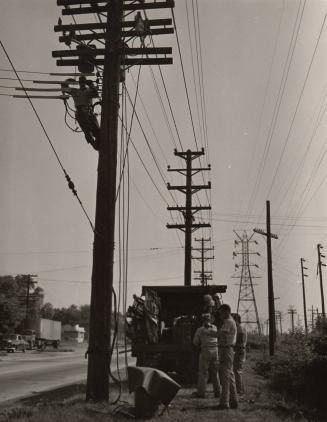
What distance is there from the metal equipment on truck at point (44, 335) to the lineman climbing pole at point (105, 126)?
5035 centimetres

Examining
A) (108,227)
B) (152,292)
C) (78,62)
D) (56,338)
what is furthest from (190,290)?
(56,338)

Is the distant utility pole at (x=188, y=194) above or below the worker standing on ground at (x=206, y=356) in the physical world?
above

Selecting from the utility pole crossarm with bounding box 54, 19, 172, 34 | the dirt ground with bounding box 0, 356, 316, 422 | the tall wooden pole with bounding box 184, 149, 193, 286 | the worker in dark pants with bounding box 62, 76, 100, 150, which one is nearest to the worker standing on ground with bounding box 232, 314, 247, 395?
the dirt ground with bounding box 0, 356, 316, 422

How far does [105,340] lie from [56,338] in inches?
2318

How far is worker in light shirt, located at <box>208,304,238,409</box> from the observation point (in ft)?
30.5

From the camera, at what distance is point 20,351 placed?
173ft

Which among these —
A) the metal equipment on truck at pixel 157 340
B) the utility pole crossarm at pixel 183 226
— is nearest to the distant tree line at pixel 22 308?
the metal equipment on truck at pixel 157 340

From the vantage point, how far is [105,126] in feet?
34.8

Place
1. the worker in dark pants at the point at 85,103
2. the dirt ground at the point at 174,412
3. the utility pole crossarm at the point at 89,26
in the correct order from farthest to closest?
1. the utility pole crossarm at the point at 89,26
2. the worker in dark pants at the point at 85,103
3. the dirt ground at the point at 174,412

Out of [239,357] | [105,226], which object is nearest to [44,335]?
[239,357]

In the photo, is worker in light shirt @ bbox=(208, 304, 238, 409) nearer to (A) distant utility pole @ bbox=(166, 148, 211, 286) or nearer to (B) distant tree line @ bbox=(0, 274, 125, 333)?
(B) distant tree line @ bbox=(0, 274, 125, 333)

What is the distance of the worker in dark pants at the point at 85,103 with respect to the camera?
1111 centimetres

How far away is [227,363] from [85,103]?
5.86 meters

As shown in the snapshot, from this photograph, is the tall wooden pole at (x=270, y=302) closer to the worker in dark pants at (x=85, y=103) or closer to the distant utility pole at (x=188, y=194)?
the distant utility pole at (x=188, y=194)
